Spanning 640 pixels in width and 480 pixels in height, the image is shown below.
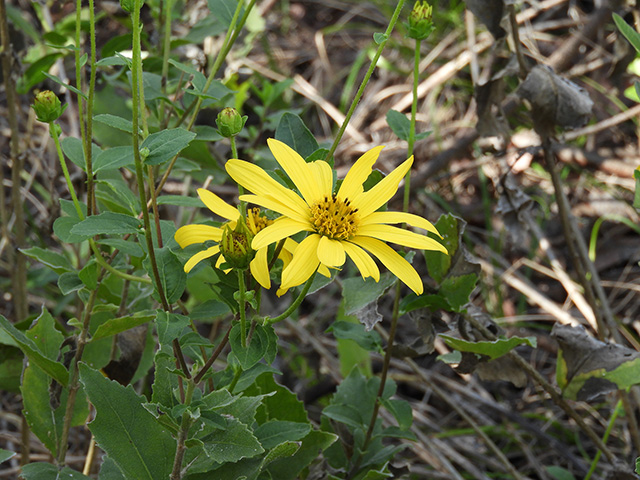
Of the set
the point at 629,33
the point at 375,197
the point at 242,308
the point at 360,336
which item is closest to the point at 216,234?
the point at 242,308

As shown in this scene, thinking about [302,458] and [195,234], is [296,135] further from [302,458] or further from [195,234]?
[302,458]

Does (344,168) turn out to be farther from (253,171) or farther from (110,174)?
(253,171)

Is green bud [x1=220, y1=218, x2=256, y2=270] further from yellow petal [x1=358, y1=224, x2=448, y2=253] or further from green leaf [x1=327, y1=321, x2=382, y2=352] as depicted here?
green leaf [x1=327, y1=321, x2=382, y2=352]

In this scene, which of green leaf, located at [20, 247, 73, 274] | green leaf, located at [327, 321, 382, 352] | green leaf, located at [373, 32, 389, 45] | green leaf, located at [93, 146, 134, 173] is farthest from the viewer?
green leaf, located at [327, 321, 382, 352]

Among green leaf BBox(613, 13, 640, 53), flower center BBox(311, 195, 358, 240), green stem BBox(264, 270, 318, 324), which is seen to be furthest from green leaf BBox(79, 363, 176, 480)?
green leaf BBox(613, 13, 640, 53)

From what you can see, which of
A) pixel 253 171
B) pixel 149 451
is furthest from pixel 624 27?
pixel 149 451

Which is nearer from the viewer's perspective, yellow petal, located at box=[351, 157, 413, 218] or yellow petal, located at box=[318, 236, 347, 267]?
yellow petal, located at box=[318, 236, 347, 267]
